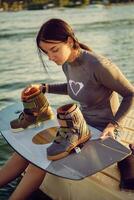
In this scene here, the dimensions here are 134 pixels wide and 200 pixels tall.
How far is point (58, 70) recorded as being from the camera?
14.5m

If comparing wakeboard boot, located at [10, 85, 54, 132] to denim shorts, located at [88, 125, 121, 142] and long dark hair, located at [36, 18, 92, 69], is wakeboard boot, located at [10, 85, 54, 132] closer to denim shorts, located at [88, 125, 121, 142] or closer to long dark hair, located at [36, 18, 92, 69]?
denim shorts, located at [88, 125, 121, 142]

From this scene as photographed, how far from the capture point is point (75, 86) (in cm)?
471

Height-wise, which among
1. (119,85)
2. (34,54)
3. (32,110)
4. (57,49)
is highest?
(57,49)

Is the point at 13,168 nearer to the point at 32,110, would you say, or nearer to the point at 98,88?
the point at 32,110

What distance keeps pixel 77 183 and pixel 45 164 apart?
47cm

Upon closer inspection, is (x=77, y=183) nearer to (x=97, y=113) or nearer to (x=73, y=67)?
(x=97, y=113)

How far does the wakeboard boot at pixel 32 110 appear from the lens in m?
5.02

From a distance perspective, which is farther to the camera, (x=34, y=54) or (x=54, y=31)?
(x=34, y=54)

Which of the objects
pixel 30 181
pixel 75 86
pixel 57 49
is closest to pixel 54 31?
pixel 57 49

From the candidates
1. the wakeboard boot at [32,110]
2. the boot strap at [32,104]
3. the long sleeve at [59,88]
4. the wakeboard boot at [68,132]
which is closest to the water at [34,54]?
the wakeboard boot at [32,110]

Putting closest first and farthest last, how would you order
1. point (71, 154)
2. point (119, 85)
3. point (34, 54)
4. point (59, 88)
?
point (119, 85) < point (71, 154) < point (59, 88) < point (34, 54)

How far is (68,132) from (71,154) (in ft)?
0.68

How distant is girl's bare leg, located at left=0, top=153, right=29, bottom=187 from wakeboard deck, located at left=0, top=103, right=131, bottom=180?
0.20 metres

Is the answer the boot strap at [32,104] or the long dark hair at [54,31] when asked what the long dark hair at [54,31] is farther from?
the boot strap at [32,104]
